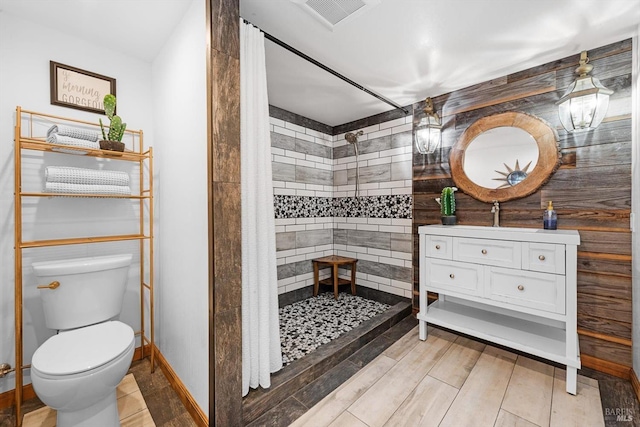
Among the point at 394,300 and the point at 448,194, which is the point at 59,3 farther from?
the point at 394,300

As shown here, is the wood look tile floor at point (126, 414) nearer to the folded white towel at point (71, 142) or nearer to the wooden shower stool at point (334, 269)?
the folded white towel at point (71, 142)

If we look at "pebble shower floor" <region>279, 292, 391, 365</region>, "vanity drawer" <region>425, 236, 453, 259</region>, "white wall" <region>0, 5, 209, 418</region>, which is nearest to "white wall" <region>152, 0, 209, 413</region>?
"white wall" <region>0, 5, 209, 418</region>

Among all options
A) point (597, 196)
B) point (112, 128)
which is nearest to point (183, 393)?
point (112, 128)

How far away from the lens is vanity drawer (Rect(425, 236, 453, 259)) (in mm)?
2262

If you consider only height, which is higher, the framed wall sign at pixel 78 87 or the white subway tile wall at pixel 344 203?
the framed wall sign at pixel 78 87

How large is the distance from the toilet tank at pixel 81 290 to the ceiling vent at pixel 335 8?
1995 millimetres

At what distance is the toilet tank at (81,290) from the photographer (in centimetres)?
→ 162

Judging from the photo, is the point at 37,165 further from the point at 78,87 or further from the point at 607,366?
the point at 607,366

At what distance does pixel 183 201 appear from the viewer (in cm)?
167

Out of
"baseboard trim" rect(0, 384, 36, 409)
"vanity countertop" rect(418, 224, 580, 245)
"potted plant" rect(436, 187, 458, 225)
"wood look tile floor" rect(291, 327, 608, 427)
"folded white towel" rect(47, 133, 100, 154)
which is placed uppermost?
"folded white towel" rect(47, 133, 100, 154)

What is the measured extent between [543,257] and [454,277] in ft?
2.02

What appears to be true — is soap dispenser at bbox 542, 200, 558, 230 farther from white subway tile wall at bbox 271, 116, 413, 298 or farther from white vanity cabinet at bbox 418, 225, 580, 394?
white subway tile wall at bbox 271, 116, 413, 298

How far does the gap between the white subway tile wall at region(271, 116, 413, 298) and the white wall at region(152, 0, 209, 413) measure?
1.27 meters

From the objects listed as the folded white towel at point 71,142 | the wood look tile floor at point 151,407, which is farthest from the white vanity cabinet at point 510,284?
the folded white towel at point 71,142
